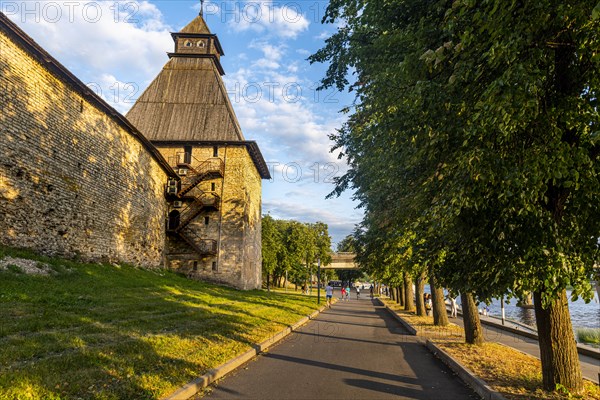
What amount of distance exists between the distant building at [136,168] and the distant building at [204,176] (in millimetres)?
90

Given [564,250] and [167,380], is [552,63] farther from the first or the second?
[167,380]

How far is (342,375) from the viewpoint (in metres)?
7.20

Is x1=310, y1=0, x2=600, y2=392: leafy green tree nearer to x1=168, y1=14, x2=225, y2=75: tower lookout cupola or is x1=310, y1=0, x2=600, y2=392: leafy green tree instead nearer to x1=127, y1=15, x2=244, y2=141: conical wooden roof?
x1=127, y1=15, x2=244, y2=141: conical wooden roof

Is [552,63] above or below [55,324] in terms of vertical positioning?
above

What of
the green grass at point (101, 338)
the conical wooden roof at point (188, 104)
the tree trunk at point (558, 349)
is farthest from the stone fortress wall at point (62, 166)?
the tree trunk at point (558, 349)

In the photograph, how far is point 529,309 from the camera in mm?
47875

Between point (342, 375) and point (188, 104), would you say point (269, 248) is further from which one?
point (342, 375)

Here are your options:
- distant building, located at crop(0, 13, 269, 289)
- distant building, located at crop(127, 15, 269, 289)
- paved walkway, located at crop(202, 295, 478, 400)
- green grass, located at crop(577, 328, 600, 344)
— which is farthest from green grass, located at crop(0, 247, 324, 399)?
distant building, located at crop(127, 15, 269, 289)

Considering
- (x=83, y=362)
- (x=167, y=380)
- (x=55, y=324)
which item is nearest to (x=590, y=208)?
(x=167, y=380)

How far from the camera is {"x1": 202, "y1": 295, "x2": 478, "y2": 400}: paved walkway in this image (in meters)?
5.95

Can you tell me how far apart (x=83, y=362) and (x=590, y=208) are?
300 inches

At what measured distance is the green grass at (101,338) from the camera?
5.05m

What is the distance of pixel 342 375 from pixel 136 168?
80.3ft

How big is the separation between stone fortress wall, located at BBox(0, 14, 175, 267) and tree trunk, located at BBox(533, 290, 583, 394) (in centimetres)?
1748
